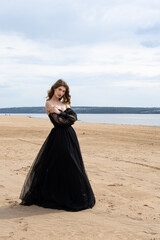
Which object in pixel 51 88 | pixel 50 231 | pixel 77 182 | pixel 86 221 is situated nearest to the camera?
pixel 50 231

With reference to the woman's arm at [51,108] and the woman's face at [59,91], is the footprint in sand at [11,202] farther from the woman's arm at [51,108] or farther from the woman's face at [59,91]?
the woman's face at [59,91]

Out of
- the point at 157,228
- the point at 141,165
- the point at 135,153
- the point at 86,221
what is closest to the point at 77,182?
the point at 86,221

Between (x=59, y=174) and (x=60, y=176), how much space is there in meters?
0.04

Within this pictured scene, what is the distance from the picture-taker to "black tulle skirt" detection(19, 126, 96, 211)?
5.09 metres

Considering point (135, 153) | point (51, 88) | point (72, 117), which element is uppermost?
point (51, 88)

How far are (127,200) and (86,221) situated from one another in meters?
1.37

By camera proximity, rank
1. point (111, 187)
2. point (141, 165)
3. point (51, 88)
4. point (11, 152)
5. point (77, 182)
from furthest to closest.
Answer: point (11, 152) < point (141, 165) < point (111, 187) < point (51, 88) < point (77, 182)

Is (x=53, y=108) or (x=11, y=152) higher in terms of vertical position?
(x=53, y=108)

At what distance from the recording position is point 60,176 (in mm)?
5113

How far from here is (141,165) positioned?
9312 millimetres

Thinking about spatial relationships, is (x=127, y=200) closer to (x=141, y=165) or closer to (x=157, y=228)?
(x=157, y=228)

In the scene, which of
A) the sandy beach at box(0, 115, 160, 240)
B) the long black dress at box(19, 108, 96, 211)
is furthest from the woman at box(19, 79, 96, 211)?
the sandy beach at box(0, 115, 160, 240)

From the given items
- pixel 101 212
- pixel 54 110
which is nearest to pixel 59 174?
pixel 101 212

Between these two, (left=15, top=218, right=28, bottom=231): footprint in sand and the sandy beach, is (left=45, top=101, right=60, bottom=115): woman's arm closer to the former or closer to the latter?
the sandy beach
